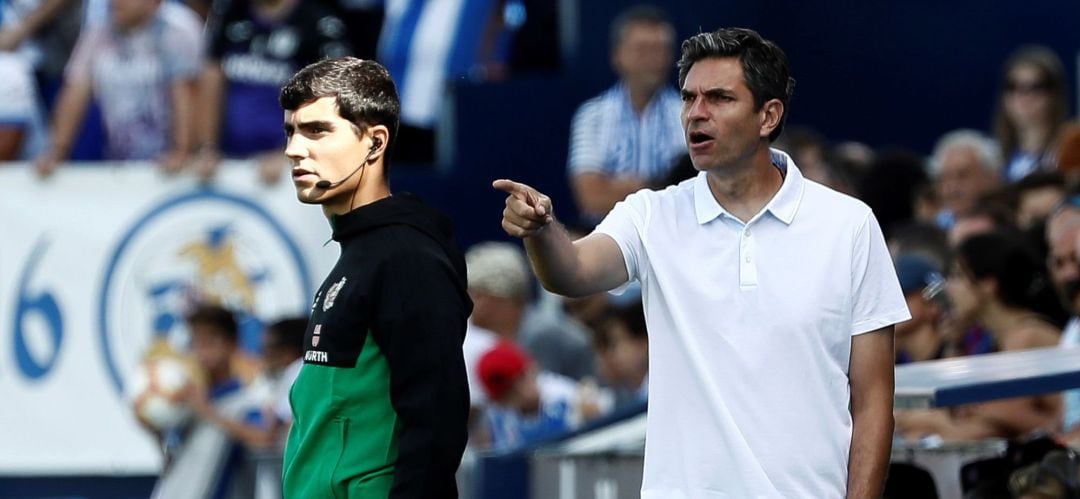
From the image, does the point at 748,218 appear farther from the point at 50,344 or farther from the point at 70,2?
the point at 70,2

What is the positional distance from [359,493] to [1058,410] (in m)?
3.12

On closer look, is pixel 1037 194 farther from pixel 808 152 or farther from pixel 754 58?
pixel 754 58

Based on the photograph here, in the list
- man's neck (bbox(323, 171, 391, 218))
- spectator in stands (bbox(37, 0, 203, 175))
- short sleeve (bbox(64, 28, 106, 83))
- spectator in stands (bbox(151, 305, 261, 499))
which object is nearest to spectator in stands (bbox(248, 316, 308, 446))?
spectator in stands (bbox(151, 305, 261, 499))

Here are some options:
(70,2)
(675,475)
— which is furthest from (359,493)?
(70,2)

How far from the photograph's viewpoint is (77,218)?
1083 centimetres

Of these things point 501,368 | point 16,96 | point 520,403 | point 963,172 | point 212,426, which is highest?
point 16,96

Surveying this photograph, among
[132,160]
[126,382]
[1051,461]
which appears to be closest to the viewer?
[1051,461]

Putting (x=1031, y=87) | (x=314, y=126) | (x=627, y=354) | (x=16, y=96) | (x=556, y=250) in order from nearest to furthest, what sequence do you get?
(x=556, y=250), (x=314, y=126), (x=627, y=354), (x=1031, y=87), (x=16, y=96)

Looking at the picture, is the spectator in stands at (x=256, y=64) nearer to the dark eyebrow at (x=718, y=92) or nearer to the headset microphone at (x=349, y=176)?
the headset microphone at (x=349, y=176)

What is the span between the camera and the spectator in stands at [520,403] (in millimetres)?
8391

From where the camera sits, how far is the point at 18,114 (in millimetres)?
11531

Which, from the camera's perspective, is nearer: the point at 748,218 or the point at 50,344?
the point at 748,218

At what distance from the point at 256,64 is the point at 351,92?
6638mm

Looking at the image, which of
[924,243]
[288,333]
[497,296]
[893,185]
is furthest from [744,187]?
[893,185]
